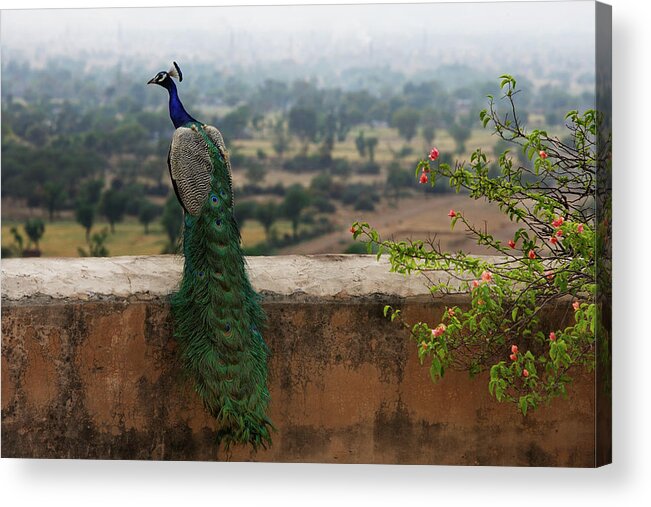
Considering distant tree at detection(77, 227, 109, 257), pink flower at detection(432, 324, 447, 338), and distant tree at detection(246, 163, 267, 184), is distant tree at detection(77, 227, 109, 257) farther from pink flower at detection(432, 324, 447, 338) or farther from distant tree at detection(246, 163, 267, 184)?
pink flower at detection(432, 324, 447, 338)

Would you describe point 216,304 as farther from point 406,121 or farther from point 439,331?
point 406,121

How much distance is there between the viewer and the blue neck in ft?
20.1

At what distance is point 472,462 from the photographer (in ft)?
19.8

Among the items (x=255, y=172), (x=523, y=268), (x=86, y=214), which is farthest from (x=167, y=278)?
(x=523, y=268)

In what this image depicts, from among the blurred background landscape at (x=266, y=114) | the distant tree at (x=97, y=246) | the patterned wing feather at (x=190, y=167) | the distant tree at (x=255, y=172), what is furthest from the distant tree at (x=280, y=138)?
the distant tree at (x=97, y=246)

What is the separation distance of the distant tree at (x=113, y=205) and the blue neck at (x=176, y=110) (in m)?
0.47

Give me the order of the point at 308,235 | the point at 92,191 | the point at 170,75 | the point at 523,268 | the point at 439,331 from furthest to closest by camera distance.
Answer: the point at 308,235
the point at 92,191
the point at 170,75
the point at 523,268
the point at 439,331

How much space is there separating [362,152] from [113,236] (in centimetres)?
126

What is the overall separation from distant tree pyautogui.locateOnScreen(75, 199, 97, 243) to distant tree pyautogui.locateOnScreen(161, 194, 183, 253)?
33cm

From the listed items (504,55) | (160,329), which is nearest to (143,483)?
(160,329)

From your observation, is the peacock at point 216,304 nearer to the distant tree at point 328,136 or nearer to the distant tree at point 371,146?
the distant tree at point 328,136

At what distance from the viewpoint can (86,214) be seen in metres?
6.36

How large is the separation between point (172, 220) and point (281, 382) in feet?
3.04

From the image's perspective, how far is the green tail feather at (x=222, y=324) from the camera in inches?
236
